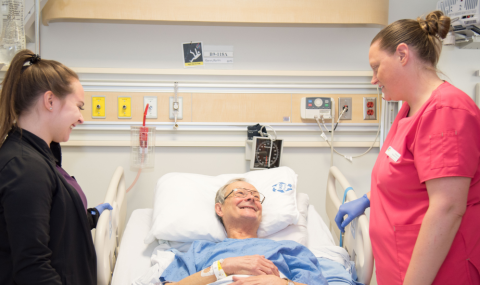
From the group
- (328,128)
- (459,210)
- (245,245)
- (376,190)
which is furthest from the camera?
(328,128)

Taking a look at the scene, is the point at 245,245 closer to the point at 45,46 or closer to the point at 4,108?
the point at 4,108

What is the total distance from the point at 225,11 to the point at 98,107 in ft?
3.45

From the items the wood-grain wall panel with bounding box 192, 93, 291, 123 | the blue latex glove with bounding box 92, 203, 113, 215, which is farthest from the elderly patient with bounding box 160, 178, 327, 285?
the wood-grain wall panel with bounding box 192, 93, 291, 123

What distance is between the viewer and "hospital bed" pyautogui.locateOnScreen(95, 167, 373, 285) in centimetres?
154

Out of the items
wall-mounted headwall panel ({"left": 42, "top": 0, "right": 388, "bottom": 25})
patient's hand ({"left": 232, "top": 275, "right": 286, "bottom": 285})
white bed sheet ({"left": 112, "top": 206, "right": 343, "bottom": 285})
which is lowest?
white bed sheet ({"left": 112, "top": 206, "right": 343, "bottom": 285})

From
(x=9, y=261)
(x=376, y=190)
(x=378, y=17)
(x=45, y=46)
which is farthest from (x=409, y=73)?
(x=45, y=46)

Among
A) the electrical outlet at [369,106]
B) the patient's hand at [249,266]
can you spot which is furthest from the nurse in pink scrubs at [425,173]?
the electrical outlet at [369,106]

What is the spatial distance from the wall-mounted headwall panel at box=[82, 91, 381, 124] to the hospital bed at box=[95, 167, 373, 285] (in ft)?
1.65

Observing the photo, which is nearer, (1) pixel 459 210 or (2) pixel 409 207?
(1) pixel 459 210

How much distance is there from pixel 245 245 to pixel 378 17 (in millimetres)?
1701

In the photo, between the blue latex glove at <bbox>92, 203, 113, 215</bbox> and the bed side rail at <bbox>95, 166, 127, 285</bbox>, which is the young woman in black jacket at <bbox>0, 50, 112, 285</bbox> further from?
the blue latex glove at <bbox>92, 203, 113, 215</bbox>

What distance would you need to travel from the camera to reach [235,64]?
8.18 feet

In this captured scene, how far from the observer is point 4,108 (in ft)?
3.96

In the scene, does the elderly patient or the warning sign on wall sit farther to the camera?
the warning sign on wall
